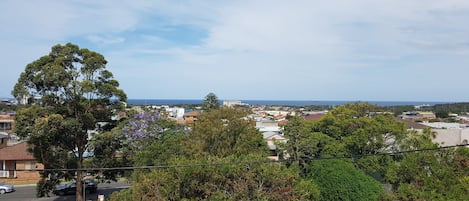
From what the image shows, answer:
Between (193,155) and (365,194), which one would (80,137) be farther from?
(365,194)

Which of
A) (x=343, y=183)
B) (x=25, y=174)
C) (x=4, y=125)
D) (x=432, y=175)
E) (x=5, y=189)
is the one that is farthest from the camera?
(x=4, y=125)

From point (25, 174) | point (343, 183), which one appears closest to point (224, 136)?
point (343, 183)

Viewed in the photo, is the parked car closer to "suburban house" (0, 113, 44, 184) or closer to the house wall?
"suburban house" (0, 113, 44, 184)

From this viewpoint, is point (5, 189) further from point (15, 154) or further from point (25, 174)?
point (25, 174)

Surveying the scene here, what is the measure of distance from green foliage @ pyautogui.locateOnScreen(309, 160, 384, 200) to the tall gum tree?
30.0 feet

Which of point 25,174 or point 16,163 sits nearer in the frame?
point 16,163

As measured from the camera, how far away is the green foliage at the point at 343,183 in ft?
52.3

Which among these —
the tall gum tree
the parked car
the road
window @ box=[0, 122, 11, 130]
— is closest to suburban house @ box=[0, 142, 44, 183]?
the road

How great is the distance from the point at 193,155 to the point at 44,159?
578 centimetres

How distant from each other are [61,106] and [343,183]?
11.5m

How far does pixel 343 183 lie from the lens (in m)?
16.1

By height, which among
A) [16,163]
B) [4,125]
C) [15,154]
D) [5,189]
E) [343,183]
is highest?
[343,183]

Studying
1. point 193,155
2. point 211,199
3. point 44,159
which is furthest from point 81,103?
point 211,199

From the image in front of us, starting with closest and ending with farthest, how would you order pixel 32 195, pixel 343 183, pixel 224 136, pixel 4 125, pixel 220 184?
1. pixel 220 184
2. pixel 343 183
3. pixel 224 136
4. pixel 32 195
5. pixel 4 125
